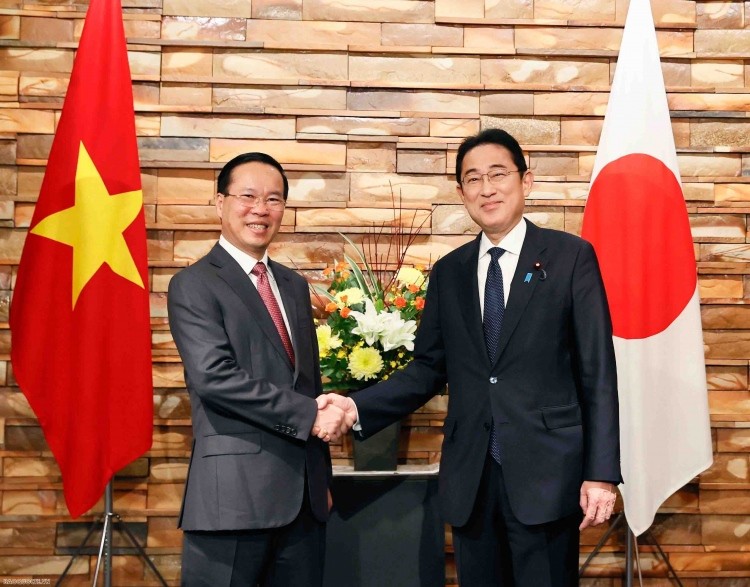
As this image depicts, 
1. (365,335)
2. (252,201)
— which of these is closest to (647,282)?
(365,335)

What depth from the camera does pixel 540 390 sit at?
199 cm

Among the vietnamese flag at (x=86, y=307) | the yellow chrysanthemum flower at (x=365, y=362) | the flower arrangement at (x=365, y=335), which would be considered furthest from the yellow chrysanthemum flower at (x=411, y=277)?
the vietnamese flag at (x=86, y=307)

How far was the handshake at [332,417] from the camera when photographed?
204 cm

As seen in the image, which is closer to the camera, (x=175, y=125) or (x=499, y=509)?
(x=499, y=509)

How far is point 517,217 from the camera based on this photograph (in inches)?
85.4

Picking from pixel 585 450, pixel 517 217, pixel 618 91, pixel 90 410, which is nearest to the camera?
pixel 585 450

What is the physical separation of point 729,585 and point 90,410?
264 centimetres

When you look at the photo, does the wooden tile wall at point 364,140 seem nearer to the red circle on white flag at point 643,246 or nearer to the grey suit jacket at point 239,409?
the red circle on white flag at point 643,246

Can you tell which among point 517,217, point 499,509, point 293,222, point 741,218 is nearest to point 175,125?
point 293,222

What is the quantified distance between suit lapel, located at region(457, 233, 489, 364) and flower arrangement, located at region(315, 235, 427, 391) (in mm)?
396

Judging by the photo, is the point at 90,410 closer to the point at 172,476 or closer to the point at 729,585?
the point at 172,476

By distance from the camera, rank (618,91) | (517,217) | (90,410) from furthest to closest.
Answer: (618,91) → (90,410) → (517,217)

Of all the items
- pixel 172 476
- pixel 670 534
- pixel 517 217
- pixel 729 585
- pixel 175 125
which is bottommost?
pixel 729 585

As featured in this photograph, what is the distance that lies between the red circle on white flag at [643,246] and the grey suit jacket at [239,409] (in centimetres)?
135
